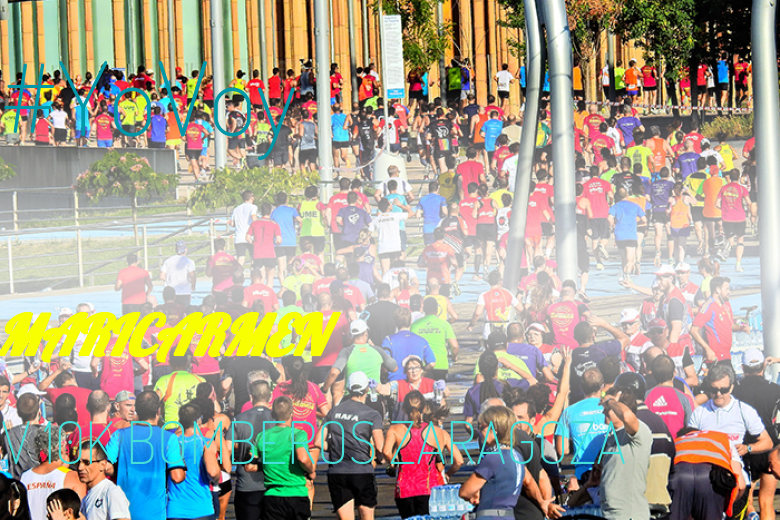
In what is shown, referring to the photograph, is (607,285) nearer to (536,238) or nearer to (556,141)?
(536,238)

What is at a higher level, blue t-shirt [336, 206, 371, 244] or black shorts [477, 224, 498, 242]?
blue t-shirt [336, 206, 371, 244]

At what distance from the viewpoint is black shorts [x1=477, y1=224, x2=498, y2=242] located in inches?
670

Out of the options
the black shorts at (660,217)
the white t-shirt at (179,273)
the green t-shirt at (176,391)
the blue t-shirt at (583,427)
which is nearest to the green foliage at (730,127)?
the black shorts at (660,217)

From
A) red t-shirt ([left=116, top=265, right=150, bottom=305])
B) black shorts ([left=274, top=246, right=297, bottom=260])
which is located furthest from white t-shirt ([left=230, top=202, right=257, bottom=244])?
red t-shirt ([left=116, top=265, right=150, bottom=305])

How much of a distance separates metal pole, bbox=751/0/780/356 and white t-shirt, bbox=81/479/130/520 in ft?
16.3

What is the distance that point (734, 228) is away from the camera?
Answer: 16531 millimetres

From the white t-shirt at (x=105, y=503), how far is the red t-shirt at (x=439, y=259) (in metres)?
8.02

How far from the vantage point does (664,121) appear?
28.3 m

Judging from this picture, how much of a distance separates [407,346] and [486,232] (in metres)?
6.90

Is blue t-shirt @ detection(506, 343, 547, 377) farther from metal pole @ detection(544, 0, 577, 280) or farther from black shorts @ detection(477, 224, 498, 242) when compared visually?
black shorts @ detection(477, 224, 498, 242)

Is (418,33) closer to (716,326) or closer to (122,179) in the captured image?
(122,179)

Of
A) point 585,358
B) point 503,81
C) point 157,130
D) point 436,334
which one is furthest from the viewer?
point 503,81

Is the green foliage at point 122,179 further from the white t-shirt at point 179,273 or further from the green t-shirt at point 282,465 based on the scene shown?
the green t-shirt at point 282,465

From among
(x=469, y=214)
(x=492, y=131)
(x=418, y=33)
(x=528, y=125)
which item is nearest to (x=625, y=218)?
(x=469, y=214)
